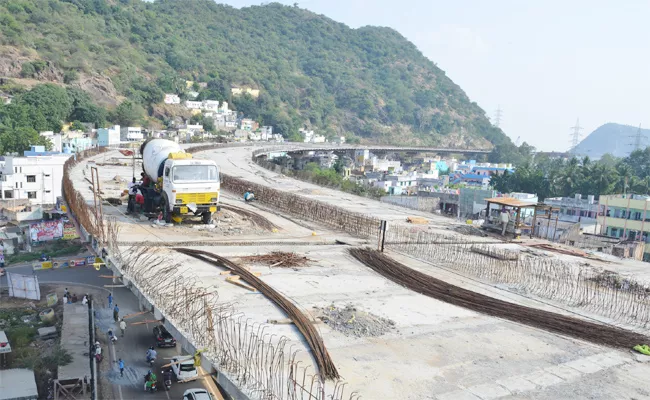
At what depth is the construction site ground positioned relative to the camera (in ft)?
24.7

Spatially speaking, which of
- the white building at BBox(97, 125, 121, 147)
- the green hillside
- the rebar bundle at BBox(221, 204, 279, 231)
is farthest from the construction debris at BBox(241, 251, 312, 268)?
the green hillside

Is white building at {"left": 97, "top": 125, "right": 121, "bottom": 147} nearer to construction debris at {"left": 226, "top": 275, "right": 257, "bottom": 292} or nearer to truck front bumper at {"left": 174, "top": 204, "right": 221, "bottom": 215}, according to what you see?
truck front bumper at {"left": 174, "top": 204, "right": 221, "bottom": 215}

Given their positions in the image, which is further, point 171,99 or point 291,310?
point 171,99

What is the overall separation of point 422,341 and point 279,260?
17.8 feet

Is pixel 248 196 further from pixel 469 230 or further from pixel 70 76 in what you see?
pixel 70 76

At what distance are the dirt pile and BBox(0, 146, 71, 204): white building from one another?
35.5m

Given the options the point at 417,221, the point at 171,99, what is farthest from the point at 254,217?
the point at 171,99

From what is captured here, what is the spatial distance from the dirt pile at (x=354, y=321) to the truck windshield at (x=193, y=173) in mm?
7828

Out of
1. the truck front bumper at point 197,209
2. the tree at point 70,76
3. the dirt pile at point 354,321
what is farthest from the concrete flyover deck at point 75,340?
the tree at point 70,76

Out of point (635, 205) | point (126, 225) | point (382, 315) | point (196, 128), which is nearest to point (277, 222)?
point (126, 225)

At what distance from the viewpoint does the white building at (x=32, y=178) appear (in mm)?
39656

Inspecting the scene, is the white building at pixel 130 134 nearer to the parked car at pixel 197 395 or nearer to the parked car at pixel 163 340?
the parked car at pixel 163 340

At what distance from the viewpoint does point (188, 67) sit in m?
125

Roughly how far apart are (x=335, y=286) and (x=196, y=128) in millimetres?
76847
